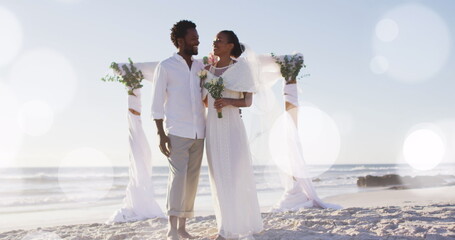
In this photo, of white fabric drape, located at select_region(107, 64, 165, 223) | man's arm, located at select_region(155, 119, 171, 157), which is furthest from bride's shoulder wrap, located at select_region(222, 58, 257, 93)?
white fabric drape, located at select_region(107, 64, 165, 223)

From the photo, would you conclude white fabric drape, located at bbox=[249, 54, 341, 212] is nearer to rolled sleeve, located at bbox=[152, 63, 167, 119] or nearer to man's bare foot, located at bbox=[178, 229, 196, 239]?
man's bare foot, located at bbox=[178, 229, 196, 239]

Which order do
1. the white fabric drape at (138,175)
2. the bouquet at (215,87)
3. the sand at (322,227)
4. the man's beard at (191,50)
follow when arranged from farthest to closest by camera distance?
the white fabric drape at (138,175) < the sand at (322,227) < the man's beard at (191,50) < the bouquet at (215,87)

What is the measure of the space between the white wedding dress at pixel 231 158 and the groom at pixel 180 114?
0.44ft

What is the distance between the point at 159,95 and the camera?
386cm

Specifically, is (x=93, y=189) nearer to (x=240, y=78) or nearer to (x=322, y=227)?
(x=322, y=227)

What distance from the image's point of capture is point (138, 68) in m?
6.91

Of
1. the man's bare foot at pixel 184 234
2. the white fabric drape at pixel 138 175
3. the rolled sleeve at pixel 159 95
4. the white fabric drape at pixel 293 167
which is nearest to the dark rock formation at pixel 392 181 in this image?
the white fabric drape at pixel 293 167

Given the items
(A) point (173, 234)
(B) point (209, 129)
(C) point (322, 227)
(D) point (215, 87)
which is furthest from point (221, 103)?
(C) point (322, 227)

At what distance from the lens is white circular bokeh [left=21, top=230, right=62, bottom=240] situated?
16.9 ft

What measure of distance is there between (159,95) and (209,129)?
520mm

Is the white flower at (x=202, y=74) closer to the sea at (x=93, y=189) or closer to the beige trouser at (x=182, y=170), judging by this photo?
the beige trouser at (x=182, y=170)

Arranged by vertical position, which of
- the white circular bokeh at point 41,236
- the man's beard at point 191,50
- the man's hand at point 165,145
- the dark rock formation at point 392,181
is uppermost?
the man's beard at point 191,50

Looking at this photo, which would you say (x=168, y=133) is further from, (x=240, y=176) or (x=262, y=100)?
(x=262, y=100)

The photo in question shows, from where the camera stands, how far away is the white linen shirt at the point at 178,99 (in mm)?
3857
